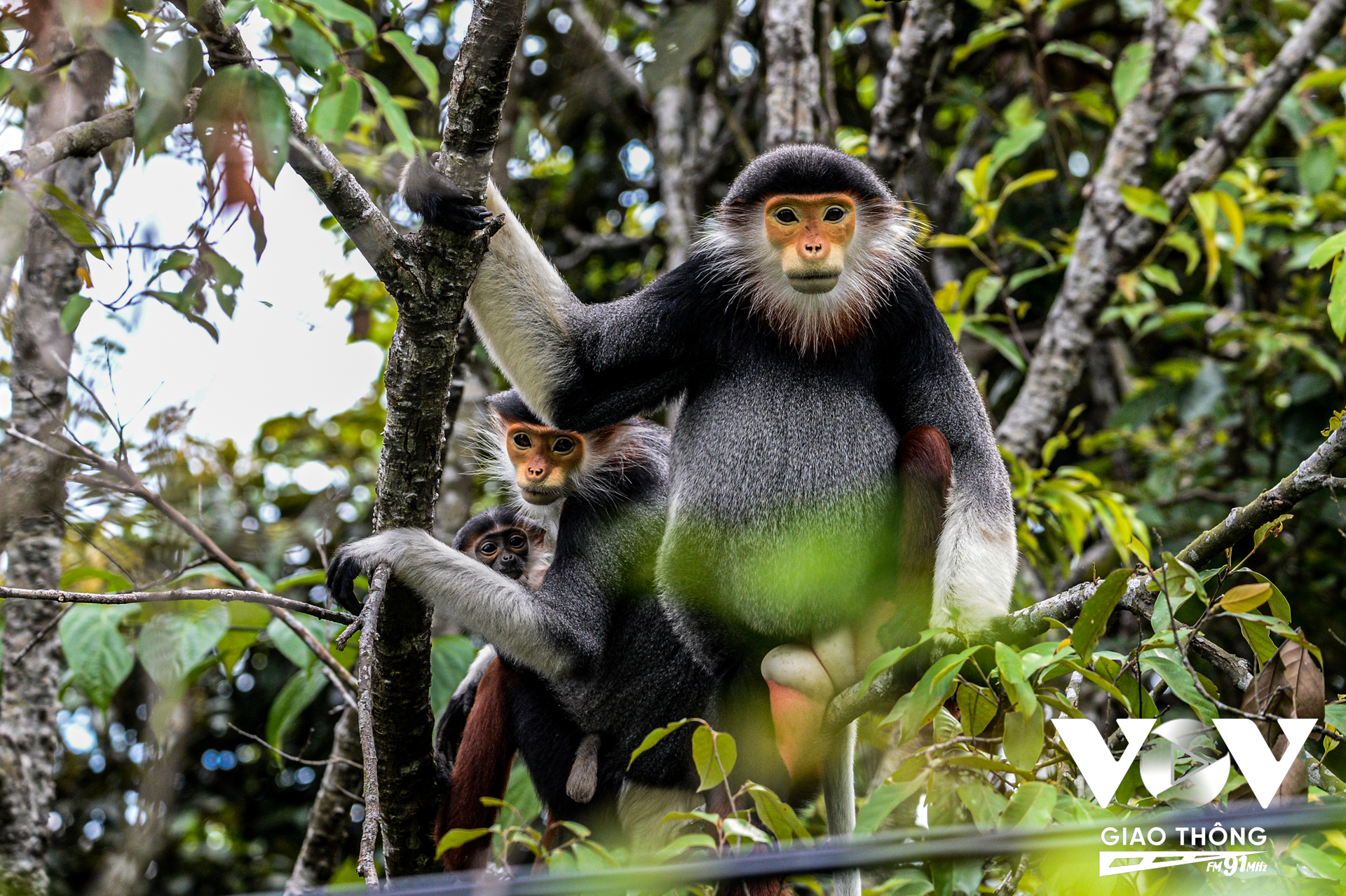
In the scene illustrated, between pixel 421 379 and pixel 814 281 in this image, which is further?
pixel 814 281

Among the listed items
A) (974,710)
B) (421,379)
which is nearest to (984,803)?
(974,710)

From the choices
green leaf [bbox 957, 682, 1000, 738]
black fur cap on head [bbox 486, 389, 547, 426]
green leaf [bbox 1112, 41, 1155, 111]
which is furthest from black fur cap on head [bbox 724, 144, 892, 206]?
green leaf [bbox 1112, 41, 1155, 111]

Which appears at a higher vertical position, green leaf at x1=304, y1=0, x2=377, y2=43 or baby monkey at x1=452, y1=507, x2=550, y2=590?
green leaf at x1=304, y1=0, x2=377, y2=43

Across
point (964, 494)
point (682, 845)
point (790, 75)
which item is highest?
point (790, 75)

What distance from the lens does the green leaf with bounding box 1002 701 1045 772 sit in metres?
2.32

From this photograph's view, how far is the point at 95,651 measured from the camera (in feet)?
11.7

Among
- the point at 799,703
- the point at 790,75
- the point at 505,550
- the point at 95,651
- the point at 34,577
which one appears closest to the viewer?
the point at 799,703

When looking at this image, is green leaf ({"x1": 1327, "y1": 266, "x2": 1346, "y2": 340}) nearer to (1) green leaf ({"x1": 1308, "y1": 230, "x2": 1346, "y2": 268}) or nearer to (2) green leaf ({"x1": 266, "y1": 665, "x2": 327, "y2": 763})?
(1) green leaf ({"x1": 1308, "y1": 230, "x2": 1346, "y2": 268})

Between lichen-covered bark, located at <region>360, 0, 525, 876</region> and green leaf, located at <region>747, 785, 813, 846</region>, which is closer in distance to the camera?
green leaf, located at <region>747, 785, 813, 846</region>

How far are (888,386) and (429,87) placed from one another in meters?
1.63

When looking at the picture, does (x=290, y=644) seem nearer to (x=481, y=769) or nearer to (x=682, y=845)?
(x=481, y=769)

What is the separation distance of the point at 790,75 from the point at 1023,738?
388 cm

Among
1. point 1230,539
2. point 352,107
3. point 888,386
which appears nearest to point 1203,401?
point 888,386

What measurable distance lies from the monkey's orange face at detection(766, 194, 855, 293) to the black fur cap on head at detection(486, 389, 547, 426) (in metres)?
1.21
